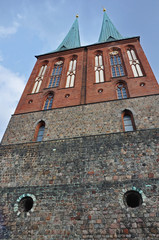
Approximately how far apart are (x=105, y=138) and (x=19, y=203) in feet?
15.7

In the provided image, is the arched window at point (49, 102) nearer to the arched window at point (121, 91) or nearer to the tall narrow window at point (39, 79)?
the tall narrow window at point (39, 79)

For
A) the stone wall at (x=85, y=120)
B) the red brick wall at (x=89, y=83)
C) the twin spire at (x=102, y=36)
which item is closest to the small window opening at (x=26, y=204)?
the stone wall at (x=85, y=120)

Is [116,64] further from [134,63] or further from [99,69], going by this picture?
[99,69]

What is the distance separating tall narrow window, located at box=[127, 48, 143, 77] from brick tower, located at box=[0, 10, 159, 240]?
0.27 feet

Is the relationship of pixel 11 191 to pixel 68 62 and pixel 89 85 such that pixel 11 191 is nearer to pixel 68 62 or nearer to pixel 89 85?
pixel 89 85

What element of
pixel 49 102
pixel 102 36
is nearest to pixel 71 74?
pixel 49 102

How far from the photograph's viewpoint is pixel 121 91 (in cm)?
1201

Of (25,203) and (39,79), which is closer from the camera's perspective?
(25,203)

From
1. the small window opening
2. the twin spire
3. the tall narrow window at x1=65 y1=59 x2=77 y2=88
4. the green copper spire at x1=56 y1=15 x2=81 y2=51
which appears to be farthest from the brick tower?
the green copper spire at x1=56 y1=15 x2=81 y2=51

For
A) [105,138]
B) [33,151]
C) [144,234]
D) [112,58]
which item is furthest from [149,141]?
[112,58]

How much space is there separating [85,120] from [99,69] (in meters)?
6.25

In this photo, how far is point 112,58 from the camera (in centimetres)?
1555

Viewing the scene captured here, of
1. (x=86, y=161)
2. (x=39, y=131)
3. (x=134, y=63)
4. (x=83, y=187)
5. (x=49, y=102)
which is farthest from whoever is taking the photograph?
(x=134, y=63)

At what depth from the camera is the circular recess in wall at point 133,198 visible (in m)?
6.32
